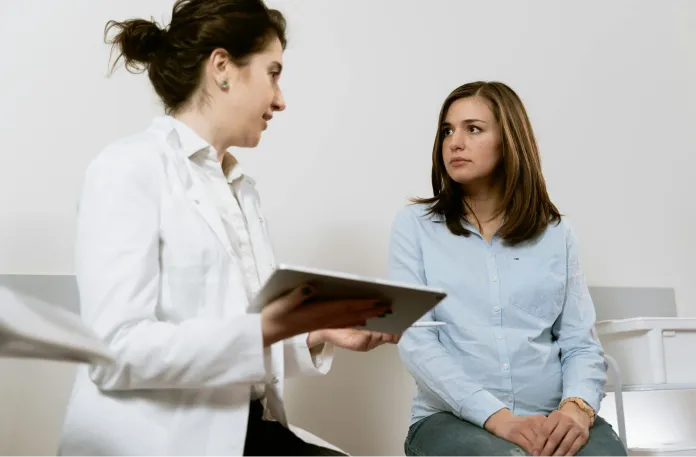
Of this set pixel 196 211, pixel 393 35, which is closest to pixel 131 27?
pixel 196 211

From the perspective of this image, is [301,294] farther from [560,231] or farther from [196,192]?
[560,231]

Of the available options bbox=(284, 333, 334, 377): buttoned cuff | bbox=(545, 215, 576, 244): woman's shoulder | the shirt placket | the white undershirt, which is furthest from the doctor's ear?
bbox=(545, 215, 576, 244): woman's shoulder

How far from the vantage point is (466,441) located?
1.32 meters

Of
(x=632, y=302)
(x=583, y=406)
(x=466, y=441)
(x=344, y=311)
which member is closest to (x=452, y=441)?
(x=466, y=441)

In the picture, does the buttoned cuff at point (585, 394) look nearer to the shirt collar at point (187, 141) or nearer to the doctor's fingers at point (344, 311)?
the doctor's fingers at point (344, 311)

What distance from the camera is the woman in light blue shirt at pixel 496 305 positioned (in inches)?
54.4

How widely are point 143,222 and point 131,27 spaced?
0.42 metres

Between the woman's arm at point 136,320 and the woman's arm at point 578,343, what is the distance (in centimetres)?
80

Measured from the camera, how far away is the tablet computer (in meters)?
0.83

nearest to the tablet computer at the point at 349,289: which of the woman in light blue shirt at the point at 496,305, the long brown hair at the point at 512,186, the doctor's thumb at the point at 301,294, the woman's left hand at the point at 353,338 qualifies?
the doctor's thumb at the point at 301,294

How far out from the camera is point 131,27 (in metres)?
1.24

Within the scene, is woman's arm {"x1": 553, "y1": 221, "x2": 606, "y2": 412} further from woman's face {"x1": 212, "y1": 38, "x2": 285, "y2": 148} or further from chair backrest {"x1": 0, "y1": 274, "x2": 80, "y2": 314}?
chair backrest {"x1": 0, "y1": 274, "x2": 80, "y2": 314}

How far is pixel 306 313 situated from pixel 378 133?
1.20m

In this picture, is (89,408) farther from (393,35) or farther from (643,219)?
(643,219)
